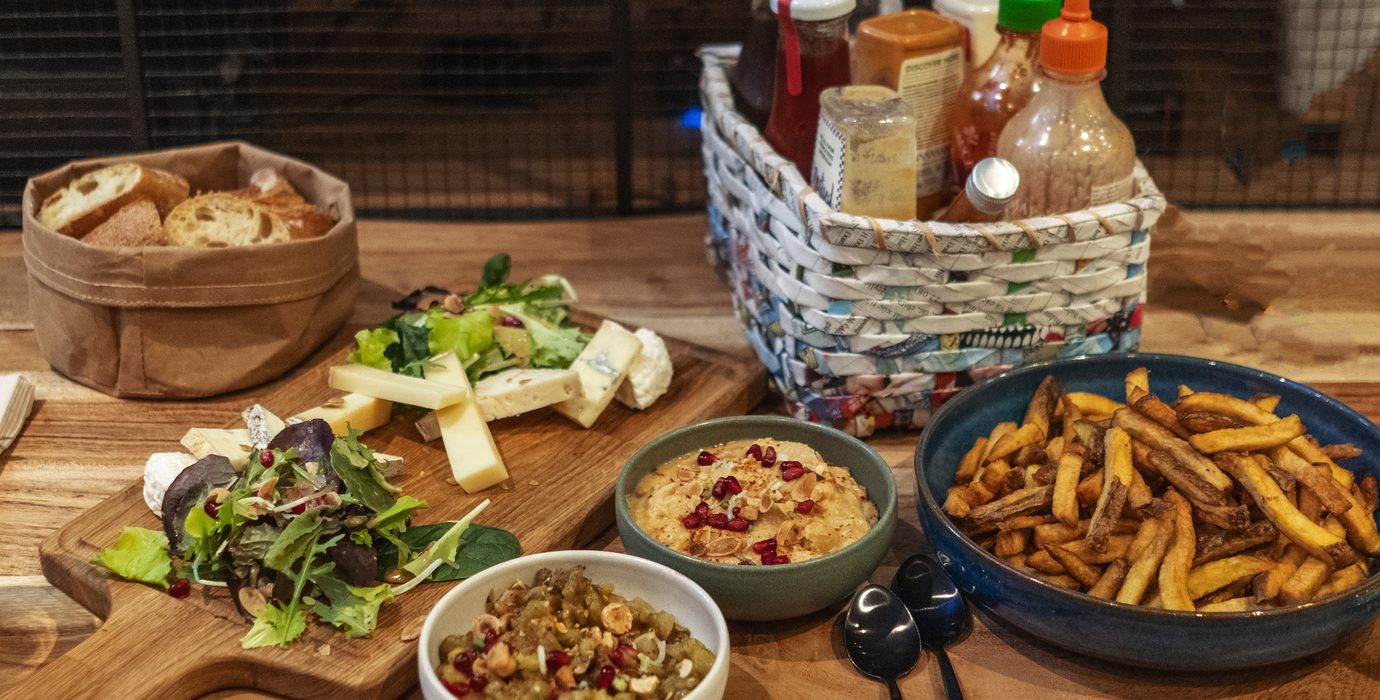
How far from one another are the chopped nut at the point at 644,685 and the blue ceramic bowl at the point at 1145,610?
14.9 inches

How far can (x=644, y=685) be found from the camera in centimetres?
130

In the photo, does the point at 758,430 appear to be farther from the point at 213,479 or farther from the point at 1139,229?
the point at 213,479

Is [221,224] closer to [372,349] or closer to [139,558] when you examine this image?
[372,349]

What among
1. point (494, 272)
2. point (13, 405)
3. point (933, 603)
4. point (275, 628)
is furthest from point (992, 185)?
point (13, 405)

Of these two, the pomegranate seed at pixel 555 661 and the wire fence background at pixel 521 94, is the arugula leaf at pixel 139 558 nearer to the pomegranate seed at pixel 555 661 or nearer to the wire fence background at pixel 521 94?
the pomegranate seed at pixel 555 661

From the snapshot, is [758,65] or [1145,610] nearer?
[1145,610]

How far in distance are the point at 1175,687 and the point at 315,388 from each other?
1215 millimetres

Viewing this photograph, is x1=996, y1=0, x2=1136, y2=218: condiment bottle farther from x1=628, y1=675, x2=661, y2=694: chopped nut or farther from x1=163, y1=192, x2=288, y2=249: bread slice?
x1=163, y1=192, x2=288, y2=249: bread slice

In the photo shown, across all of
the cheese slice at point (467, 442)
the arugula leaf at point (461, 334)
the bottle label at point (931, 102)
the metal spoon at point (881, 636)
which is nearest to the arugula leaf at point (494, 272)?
the arugula leaf at point (461, 334)

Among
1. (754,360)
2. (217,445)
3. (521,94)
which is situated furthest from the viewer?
(521,94)

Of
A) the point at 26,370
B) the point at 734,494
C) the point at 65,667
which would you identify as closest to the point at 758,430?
the point at 734,494

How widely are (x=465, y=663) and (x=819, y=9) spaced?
1.00 meters

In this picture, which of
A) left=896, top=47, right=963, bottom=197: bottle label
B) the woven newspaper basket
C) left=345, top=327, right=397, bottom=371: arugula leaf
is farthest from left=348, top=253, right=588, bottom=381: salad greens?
left=896, top=47, right=963, bottom=197: bottle label

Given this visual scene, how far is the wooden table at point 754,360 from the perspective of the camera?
148 centimetres
